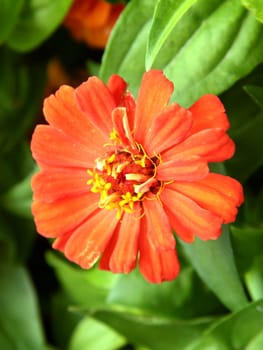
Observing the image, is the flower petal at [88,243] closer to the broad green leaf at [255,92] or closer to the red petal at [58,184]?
the red petal at [58,184]

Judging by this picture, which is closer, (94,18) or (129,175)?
(129,175)

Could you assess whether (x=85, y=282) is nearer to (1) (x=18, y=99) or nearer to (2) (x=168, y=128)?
(1) (x=18, y=99)

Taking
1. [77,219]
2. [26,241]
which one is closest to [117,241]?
[77,219]

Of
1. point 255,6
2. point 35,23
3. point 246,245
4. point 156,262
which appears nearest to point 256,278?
point 246,245

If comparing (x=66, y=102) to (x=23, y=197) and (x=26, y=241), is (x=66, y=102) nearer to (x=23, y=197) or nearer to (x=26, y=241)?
(x=23, y=197)

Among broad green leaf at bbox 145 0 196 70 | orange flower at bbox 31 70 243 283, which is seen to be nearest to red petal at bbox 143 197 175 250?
orange flower at bbox 31 70 243 283
